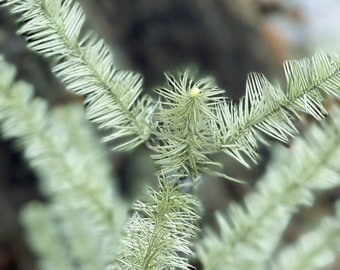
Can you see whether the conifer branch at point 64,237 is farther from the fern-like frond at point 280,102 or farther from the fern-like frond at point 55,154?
the fern-like frond at point 280,102

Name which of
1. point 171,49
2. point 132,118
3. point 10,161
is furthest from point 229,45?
point 132,118

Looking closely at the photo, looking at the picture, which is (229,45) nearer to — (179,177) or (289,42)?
(289,42)

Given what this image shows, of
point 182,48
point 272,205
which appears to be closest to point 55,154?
point 272,205

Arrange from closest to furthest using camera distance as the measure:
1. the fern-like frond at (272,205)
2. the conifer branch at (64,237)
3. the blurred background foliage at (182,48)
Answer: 1. the fern-like frond at (272,205)
2. the conifer branch at (64,237)
3. the blurred background foliage at (182,48)

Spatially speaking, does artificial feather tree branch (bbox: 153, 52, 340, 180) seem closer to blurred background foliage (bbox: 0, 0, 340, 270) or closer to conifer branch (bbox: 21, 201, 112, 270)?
conifer branch (bbox: 21, 201, 112, 270)

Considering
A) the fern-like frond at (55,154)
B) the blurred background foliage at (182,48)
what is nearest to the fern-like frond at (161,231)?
the fern-like frond at (55,154)
